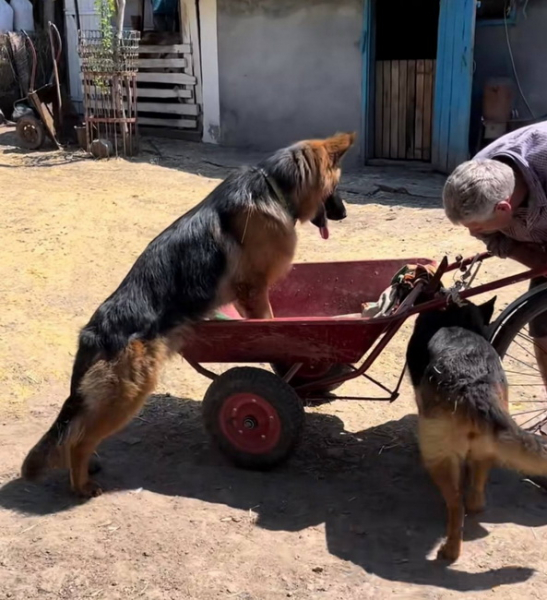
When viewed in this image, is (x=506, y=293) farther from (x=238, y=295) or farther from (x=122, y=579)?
(x=122, y=579)

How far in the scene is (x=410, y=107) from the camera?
11516 mm

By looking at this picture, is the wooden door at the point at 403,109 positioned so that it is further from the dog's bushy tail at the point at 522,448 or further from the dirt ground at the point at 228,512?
the dog's bushy tail at the point at 522,448

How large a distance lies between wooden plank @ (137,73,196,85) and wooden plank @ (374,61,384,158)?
3286mm

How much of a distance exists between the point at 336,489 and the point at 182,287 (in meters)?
1.23

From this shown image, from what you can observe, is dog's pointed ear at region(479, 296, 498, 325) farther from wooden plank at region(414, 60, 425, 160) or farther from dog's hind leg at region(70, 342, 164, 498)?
wooden plank at region(414, 60, 425, 160)

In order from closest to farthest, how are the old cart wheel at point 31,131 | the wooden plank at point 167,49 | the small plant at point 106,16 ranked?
the small plant at point 106,16, the old cart wheel at point 31,131, the wooden plank at point 167,49

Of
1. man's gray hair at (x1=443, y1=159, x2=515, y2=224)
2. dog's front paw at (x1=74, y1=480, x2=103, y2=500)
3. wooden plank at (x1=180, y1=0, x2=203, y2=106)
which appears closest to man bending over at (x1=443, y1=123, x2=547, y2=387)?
man's gray hair at (x1=443, y1=159, x2=515, y2=224)

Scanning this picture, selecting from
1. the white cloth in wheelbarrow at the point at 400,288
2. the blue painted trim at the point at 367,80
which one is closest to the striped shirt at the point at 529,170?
the white cloth in wheelbarrow at the point at 400,288

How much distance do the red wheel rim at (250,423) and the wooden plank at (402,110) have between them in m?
8.70

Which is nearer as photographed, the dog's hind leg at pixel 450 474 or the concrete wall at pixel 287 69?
the dog's hind leg at pixel 450 474

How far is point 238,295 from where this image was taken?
388cm

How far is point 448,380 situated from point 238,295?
124cm

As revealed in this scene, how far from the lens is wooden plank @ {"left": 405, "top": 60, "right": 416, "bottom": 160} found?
11367 mm

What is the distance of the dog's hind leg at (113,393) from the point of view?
3492 mm
